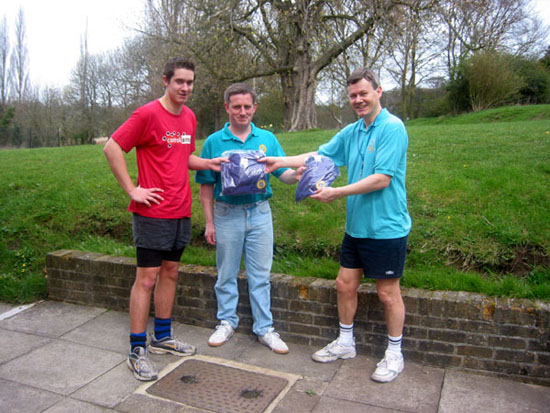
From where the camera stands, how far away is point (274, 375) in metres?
3.43

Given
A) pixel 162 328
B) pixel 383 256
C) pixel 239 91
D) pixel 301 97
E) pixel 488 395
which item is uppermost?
pixel 301 97

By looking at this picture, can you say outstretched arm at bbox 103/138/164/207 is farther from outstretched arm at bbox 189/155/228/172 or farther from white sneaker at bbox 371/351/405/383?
white sneaker at bbox 371/351/405/383

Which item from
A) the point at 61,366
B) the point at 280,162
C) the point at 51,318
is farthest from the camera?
the point at 51,318

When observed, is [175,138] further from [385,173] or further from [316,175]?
[385,173]

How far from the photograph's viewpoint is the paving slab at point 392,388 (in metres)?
3.04

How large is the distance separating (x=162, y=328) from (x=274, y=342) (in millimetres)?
919

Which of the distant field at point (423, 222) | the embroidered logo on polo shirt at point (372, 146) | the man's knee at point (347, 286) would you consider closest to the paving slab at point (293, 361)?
the man's knee at point (347, 286)

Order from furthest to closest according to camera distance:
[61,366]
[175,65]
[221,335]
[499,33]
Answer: [499,33] → [221,335] → [61,366] → [175,65]

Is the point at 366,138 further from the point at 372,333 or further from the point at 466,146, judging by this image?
the point at 466,146

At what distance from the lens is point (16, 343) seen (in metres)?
3.97

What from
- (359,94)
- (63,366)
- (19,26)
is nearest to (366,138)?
(359,94)

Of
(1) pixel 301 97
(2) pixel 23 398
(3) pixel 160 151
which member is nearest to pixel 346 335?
(3) pixel 160 151

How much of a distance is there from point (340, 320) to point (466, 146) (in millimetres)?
4964

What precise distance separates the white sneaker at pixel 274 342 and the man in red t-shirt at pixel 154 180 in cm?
92
